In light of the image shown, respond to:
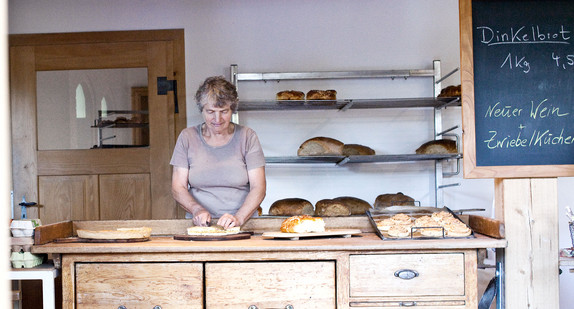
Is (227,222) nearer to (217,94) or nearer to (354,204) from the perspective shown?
(217,94)

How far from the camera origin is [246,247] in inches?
82.2

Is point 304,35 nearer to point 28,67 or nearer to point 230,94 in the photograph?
point 230,94

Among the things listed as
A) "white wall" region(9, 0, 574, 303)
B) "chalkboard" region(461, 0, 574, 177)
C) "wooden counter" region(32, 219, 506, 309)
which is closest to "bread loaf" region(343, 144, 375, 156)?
"white wall" region(9, 0, 574, 303)

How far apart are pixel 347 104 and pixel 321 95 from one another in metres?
0.18

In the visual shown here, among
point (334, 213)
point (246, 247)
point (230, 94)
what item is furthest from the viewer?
point (334, 213)

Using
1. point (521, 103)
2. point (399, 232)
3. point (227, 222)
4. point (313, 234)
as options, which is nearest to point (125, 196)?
point (227, 222)

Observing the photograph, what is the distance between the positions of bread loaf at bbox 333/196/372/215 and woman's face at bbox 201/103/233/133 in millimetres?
1421

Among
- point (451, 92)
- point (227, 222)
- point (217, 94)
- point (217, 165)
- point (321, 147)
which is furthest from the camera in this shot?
point (321, 147)

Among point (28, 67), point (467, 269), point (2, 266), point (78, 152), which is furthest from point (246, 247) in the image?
point (28, 67)

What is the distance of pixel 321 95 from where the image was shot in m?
3.89

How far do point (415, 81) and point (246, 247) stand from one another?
2518mm

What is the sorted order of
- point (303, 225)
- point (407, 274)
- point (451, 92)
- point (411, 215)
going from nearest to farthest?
point (407, 274), point (303, 225), point (411, 215), point (451, 92)

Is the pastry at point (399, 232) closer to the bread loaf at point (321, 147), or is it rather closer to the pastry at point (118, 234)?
the pastry at point (118, 234)

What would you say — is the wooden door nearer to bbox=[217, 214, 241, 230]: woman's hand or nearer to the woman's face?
the woman's face
